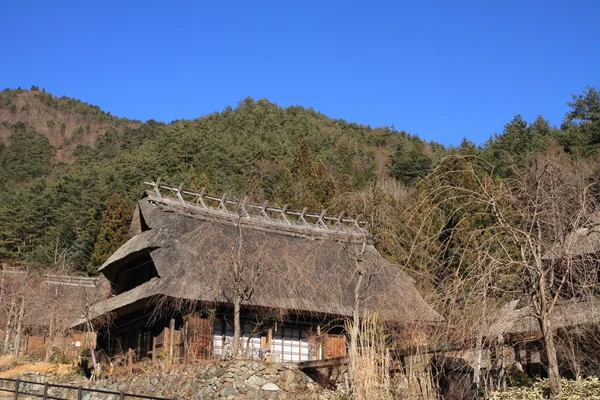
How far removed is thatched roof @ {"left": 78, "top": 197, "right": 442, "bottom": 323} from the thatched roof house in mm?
31

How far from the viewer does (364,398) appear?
11.9m

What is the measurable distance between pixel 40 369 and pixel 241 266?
38.0ft

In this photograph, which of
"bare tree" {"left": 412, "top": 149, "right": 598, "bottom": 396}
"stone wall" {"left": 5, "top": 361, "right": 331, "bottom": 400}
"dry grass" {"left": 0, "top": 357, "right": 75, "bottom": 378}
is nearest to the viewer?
"bare tree" {"left": 412, "top": 149, "right": 598, "bottom": 396}

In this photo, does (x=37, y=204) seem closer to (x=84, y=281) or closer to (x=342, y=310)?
(x=84, y=281)

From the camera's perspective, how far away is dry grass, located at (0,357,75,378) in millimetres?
23750

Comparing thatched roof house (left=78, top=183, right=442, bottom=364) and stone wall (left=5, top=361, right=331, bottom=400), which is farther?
thatched roof house (left=78, top=183, right=442, bottom=364)

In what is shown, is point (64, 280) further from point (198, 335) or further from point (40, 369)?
point (198, 335)

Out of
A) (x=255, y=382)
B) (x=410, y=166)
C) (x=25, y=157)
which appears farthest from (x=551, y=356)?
(x=25, y=157)

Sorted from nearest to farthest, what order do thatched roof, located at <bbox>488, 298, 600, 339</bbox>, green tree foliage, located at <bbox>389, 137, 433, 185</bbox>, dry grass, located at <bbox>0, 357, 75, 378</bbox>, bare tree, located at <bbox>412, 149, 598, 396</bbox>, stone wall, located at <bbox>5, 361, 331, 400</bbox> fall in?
bare tree, located at <bbox>412, 149, 598, 396</bbox> → thatched roof, located at <bbox>488, 298, 600, 339</bbox> → stone wall, located at <bbox>5, 361, 331, 400</bbox> → dry grass, located at <bbox>0, 357, 75, 378</bbox> → green tree foliage, located at <bbox>389, 137, 433, 185</bbox>

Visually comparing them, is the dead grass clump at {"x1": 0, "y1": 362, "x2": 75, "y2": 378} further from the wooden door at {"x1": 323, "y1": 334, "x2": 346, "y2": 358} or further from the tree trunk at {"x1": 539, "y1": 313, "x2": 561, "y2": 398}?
the tree trunk at {"x1": 539, "y1": 313, "x2": 561, "y2": 398}

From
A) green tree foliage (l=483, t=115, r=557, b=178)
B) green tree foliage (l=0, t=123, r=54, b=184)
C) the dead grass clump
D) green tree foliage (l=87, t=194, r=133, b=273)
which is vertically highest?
green tree foliage (l=0, t=123, r=54, b=184)

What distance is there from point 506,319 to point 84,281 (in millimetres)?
28455

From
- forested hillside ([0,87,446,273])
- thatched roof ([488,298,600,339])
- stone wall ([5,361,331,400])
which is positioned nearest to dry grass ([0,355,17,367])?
forested hillside ([0,87,446,273])

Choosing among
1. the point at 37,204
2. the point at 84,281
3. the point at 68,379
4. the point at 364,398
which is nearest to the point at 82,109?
the point at 37,204
